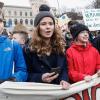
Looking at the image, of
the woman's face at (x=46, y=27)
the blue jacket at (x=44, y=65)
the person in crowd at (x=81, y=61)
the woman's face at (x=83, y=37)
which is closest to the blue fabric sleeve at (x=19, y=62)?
the blue jacket at (x=44, y=65)

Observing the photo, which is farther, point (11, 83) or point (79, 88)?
point (79, 88)

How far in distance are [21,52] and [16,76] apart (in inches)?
11.0

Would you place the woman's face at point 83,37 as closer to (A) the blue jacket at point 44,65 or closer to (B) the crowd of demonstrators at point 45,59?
(B) the crowd of demonstrators at point 45,59

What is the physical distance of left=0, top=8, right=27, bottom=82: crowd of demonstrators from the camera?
3910mm

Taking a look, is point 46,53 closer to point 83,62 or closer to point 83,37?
point 83,62

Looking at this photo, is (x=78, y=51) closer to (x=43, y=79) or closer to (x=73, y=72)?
(x=73, y=72)

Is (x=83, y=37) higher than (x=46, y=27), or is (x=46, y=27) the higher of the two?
(x=46, y=27)

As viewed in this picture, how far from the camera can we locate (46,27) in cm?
419

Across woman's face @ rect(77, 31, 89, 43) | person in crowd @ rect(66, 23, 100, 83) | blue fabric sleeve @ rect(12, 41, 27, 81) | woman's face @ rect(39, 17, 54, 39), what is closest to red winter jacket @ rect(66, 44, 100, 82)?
person in crowd @ rect(66, 23, 100, 83)

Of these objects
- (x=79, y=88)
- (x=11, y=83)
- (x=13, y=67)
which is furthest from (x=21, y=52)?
(x=79, y=88)

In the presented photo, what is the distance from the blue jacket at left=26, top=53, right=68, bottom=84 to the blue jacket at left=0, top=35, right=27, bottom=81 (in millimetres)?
106

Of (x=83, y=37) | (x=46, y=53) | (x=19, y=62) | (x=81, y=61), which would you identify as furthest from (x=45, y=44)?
(x=83, y=37)

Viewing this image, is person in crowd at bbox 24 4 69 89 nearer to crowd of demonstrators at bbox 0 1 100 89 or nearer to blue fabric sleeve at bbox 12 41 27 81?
crowd of demonstrators at bbox 0 1 100 89

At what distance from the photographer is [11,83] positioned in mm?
3752
